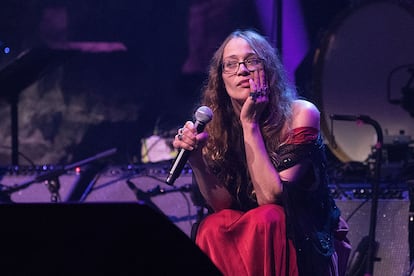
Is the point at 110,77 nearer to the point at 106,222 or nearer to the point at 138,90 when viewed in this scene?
the point at 138,90

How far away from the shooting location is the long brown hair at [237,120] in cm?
346

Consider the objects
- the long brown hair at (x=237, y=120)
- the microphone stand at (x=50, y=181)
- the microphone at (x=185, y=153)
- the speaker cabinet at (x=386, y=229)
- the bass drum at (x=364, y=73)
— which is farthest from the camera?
the bass drum at (x=364, y=73)

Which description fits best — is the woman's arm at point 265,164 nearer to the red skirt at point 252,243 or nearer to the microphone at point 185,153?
the red skirt at point 252,243

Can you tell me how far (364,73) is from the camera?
18.5ft

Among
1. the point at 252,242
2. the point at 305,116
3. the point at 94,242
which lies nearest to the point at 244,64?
the point at 305,116

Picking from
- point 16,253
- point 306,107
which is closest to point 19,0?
point 306,107

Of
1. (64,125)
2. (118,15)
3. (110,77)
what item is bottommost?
(64,125)

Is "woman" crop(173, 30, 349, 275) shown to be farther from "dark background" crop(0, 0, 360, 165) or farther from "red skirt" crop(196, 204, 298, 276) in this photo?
"dark background" crop(0, 0, 360, 165)

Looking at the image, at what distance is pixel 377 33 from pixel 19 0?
3.11 m

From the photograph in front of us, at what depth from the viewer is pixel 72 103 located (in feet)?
22.9

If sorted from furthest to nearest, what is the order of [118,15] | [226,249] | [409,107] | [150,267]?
[118,15] < [409,107] < [226,249] < [150,267]

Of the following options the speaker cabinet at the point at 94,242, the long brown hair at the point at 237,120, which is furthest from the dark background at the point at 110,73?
the speaker cabinet at the point at 94,242

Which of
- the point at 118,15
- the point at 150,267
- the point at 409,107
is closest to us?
the point at 150,267

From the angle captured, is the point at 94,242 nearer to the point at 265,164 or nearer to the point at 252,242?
the point at 252,242
